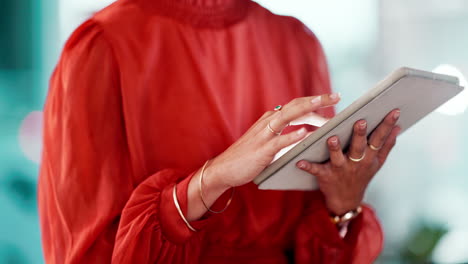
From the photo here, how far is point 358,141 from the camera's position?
68 cm

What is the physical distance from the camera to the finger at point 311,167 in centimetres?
67

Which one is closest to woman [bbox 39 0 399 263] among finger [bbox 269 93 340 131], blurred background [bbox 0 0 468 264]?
finger [bbox 269 93 340 131]

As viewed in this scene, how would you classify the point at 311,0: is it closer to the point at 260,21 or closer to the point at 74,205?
the point at 260,21

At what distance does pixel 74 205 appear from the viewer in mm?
671

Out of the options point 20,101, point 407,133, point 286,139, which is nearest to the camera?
point 286,139

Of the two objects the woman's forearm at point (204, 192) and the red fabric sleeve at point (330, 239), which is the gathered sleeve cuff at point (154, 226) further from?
the red fabric sleeve at point (330, 239)

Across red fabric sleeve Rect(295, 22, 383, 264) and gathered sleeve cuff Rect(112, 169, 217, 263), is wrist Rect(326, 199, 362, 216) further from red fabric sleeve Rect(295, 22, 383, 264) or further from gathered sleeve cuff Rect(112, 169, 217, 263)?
gathered sleeve cuff Rect(112, 169, 217, 263)

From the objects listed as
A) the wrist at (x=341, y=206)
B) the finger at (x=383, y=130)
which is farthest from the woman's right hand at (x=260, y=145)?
the wrist at (x=341, y=206)

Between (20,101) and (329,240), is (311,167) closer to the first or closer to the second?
(329,240)

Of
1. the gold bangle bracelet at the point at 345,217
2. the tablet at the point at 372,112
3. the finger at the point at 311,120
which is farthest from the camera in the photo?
the gold bangle bracelet at the point at 345,217

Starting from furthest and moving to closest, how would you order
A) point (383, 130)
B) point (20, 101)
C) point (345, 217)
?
point (20, 101), point (345, 217), point (383, 130)

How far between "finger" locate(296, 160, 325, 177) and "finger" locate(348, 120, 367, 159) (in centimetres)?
5

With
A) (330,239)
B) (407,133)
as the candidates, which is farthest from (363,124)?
(407,133)

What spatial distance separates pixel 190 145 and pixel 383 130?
0.28m
